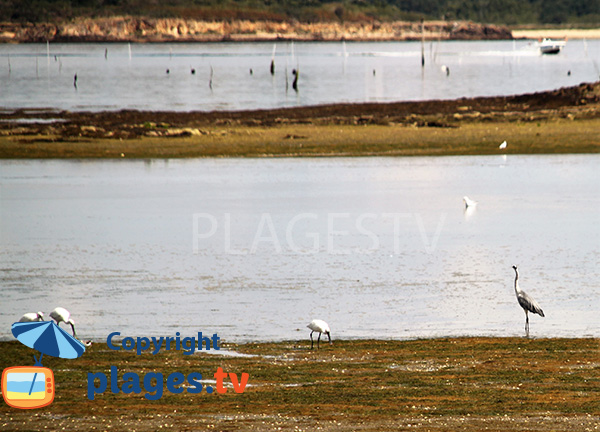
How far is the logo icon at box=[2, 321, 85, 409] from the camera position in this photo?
977 centimetres

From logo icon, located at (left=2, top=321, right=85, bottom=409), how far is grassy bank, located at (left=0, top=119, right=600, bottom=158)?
87.4ft

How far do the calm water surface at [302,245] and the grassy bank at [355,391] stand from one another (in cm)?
168

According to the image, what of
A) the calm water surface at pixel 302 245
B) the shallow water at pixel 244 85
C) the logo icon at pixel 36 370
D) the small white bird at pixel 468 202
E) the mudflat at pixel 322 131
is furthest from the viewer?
the shallow water at pixel 244 85

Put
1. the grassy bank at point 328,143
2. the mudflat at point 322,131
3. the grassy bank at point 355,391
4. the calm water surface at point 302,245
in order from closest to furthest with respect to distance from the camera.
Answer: the grassy bank at point 355,391
the calm water surface at point 302,245
the grassy bank at point 328,143
the mudflat at point 322,131

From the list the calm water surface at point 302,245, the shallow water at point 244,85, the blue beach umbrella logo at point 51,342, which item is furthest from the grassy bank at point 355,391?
the shallow water at point 244,85

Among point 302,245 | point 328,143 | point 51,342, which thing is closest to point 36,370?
point 51,342

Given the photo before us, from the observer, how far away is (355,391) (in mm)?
10273

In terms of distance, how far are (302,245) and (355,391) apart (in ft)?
38.5

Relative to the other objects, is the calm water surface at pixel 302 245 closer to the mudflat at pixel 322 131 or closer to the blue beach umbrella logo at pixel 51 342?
the blue beach umbrella logo at pixel 51 342

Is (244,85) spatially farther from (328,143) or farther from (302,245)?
(302,245)

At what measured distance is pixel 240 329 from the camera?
47.0 ft

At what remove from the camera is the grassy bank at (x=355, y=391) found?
30.4 ft

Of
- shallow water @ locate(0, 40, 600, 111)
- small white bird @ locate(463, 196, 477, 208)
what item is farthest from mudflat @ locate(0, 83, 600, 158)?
shallow water @ locate(0, 40, 600, 111)

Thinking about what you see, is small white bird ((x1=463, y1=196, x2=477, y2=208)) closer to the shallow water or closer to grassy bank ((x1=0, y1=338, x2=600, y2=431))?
grassy bank ((x1=0, y1=338, x2=600, y2=431))
